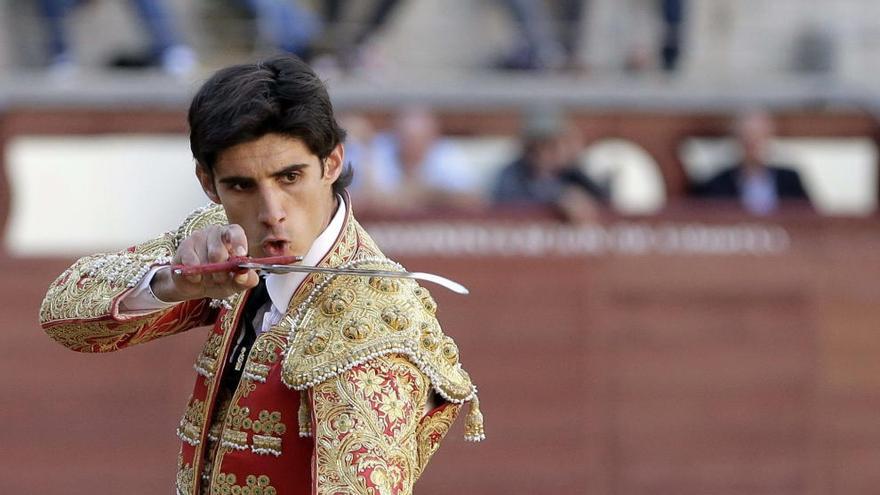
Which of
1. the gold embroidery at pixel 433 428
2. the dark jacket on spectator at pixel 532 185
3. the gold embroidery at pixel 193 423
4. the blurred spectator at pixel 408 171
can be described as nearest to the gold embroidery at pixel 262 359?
the gold embroidery at pixel 193 423

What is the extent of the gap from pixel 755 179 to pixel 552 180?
91 centimetres

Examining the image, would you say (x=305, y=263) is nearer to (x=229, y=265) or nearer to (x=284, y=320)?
(x=284, y=320)

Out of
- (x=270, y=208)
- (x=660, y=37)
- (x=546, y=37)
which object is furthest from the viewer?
(x=660, y=37)

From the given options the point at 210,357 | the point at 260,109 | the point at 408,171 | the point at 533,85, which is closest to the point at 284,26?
the point at 408,171

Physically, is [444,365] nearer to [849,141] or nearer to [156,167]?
[156,167]

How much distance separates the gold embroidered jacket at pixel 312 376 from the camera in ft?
7.61

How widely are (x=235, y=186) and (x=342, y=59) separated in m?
5.54

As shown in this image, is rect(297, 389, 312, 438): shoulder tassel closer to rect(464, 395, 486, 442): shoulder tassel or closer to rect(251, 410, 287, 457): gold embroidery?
rect(251, 410, 287, 457): gold embroidery

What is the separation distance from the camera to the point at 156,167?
7.56 metres

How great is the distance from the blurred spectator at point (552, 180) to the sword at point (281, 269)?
15.7 ft

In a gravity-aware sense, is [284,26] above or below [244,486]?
above

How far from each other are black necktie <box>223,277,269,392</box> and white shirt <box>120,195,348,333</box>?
0.09ft

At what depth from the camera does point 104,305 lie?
8.16ft

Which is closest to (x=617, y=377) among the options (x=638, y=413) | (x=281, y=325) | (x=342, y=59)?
(x=638, y=413)
